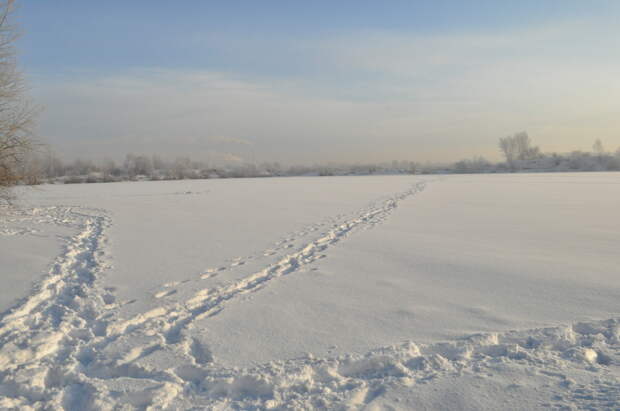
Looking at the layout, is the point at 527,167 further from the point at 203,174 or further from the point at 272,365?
the point at 272,365

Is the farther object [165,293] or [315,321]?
[165,293]

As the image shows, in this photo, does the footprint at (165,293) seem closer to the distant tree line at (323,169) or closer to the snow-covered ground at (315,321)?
Answer: the snow-covered ground at (315,321)

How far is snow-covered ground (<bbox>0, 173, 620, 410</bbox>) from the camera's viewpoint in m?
2.42

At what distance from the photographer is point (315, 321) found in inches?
138

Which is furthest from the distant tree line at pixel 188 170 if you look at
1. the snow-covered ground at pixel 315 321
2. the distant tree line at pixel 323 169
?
the snow-covered ground at pixel 315 321

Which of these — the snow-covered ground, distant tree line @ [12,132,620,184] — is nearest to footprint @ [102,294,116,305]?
the snow-covered ground

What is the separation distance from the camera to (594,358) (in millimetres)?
2682

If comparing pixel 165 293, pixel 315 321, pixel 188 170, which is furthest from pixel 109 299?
pixel 188 170

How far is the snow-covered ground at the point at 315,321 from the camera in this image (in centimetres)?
242

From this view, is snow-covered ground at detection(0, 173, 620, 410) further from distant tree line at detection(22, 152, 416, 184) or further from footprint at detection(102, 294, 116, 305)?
distant tree line at detection(22, 152, 416, 184)

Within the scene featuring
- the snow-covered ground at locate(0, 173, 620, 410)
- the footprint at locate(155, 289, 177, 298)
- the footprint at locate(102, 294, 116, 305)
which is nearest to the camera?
the snow-covered ground at locate(0, 173, 620, 410)

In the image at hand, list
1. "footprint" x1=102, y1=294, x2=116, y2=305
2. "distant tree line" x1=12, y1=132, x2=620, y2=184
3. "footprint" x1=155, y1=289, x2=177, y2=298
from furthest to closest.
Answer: "distant tree line" x1=12, y1=132, x2=620, y2=184 < "footprint" x1=155, y1=289, x2=177, y2=298 < "footprint" x1=102, y1=294, x2=116, y2=305

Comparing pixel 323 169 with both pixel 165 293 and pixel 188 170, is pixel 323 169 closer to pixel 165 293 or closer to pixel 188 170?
pixel 188 170

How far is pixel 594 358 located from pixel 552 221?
643 centimetres
